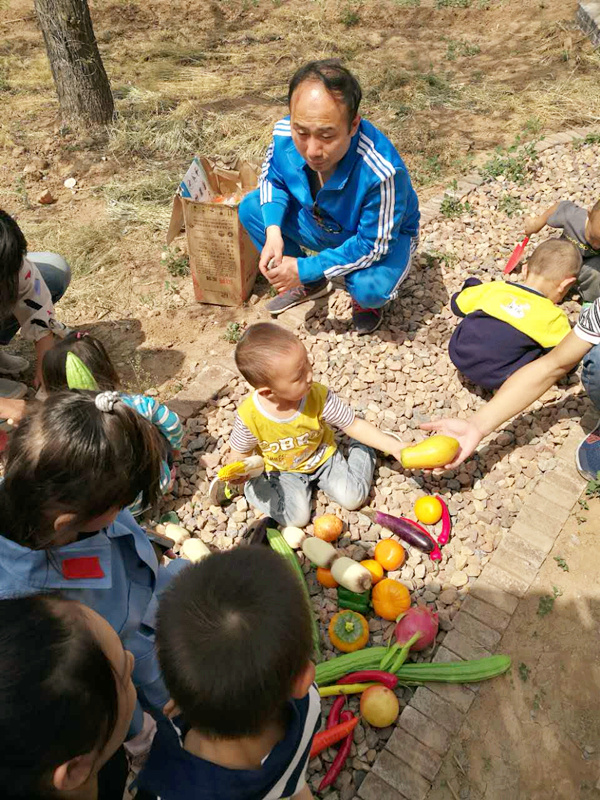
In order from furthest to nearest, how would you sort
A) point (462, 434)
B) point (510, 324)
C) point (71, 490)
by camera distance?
1. point (510, 324)
2. point (462, 434)
3. point (71, 490)

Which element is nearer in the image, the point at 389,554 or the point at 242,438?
the point at 389,554

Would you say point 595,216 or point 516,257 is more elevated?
point 595,216

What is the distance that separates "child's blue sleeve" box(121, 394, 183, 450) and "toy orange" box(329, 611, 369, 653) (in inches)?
45.8

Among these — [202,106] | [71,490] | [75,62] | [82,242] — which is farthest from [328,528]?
[202,106]

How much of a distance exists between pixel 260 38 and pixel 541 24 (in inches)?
170

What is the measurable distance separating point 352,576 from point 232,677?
1281 millimetres

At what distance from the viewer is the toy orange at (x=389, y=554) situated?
105 inches

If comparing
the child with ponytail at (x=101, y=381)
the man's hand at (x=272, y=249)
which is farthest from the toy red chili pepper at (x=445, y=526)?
the man's hand at (x=272, y=249)

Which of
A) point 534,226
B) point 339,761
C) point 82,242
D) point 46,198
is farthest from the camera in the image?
point 46,198

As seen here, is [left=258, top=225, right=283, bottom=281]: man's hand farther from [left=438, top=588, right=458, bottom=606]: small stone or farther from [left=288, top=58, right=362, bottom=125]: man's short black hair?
[left=438, top=588, right=458, bottom=606]: small stone

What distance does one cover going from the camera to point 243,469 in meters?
2.70

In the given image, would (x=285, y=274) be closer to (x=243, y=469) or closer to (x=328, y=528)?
(x=243, y=469)

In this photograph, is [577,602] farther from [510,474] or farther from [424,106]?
[424,106]

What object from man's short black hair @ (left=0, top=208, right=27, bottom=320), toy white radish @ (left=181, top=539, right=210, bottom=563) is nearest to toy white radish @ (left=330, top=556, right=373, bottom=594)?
toy white radish @ (left=181, top=539, right=210, bottom=563)
